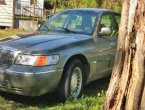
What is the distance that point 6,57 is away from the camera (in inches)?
269

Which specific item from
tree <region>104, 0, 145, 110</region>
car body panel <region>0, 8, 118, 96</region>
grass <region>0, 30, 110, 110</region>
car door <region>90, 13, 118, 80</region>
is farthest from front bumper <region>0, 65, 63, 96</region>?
tree <region>104, 0, 145, 110</region>

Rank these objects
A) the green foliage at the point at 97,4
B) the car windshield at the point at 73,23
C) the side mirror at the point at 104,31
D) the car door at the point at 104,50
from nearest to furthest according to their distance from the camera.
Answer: the car door at the point at 104,50 < the side mirror at the point at 104,31 < the car windshield at the point at 73,23 < the green foliage at the point at 97,4

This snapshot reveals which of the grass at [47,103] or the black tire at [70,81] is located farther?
the black tire at [70,81]

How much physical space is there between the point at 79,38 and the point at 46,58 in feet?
3.80

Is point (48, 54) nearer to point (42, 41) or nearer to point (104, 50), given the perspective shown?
point (42, 41)

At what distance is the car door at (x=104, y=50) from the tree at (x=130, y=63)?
320 cm

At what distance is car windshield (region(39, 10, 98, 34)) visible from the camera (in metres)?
8.12

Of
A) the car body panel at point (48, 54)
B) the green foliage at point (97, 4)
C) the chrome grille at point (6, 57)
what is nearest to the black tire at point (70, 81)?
the car body panel at point (48, 54)

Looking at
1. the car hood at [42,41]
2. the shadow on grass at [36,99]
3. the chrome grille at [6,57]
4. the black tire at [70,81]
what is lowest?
the shadow on grass at [36,99]

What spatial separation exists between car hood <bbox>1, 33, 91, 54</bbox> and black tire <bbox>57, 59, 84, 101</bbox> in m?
0.38

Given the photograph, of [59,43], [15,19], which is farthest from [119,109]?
[15,19]

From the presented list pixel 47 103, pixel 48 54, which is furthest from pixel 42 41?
pixel 47 103

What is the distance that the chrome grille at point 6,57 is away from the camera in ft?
22.2

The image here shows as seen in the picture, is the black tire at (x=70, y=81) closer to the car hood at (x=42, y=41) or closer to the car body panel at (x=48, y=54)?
the car body panel at (x=48, y=54)
